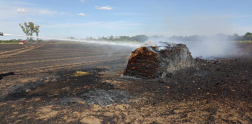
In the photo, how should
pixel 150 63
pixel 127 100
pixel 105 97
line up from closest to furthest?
pixel 127 100
pixel 105 97
pixel 150 63

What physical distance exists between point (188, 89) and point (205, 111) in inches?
83.4

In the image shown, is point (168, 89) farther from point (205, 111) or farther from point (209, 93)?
point (205, 111)

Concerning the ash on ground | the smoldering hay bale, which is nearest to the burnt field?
the ash on ground

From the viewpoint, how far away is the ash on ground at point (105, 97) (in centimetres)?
577

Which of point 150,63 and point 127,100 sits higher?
point 150,63

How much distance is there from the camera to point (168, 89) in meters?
7.02

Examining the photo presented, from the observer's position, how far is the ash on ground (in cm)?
577

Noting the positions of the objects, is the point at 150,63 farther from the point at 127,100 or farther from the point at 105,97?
the point at 105,97

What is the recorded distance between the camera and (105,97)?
20.1ft

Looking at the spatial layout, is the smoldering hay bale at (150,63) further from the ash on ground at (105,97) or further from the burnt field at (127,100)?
the ash on ground at (105,97)

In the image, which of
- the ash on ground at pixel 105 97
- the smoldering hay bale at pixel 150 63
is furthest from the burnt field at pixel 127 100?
the smoldering hay bale at pixel 150 63

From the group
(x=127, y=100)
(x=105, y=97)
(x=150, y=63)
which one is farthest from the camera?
(x=150, y=63)

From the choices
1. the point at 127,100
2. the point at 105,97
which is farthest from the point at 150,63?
the point at 105,97

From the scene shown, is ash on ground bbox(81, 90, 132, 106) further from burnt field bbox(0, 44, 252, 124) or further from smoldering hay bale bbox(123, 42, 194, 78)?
smoldering hay bale bbox(123, 42, 194, 78)
